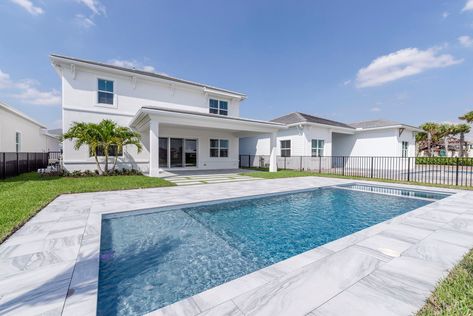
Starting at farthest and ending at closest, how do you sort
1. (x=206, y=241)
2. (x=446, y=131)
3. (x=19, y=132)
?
(x=446, y=131), (x=19, y=132), (x=206, y=241)

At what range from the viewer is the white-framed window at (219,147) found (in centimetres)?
1586

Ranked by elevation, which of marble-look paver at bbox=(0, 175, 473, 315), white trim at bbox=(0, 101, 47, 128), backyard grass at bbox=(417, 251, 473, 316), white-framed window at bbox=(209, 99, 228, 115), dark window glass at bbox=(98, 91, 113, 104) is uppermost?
white-framed window at bbox=(209, 99, 228, 115)

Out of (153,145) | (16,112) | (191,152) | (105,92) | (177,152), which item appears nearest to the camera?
(153,145)

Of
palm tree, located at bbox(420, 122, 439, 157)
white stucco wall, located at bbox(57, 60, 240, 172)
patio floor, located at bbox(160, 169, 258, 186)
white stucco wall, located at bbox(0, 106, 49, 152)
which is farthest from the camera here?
palm tree, located at bbox(420, 122, 439, 157)

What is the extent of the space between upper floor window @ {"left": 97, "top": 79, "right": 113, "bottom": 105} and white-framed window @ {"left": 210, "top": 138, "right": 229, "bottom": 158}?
7188mm

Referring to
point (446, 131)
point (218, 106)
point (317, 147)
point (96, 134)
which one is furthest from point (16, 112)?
point (446, 131)

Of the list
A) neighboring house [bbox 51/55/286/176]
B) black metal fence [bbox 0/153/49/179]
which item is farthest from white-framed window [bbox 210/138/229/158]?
black metal fence [bbox 0/153/49/179]

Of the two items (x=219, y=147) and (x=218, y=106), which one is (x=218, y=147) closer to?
(x=219, y=147)

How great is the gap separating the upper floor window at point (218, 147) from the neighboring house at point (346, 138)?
15.0 feet

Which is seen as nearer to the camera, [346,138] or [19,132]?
[19,132]

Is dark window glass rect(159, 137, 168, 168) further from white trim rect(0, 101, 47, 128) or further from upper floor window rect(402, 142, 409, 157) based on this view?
upper floor window rect(402, 142, 409, 157)

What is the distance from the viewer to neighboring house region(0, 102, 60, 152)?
12.2 metres

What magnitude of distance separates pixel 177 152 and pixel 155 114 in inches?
211

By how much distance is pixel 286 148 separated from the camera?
1741 cm
